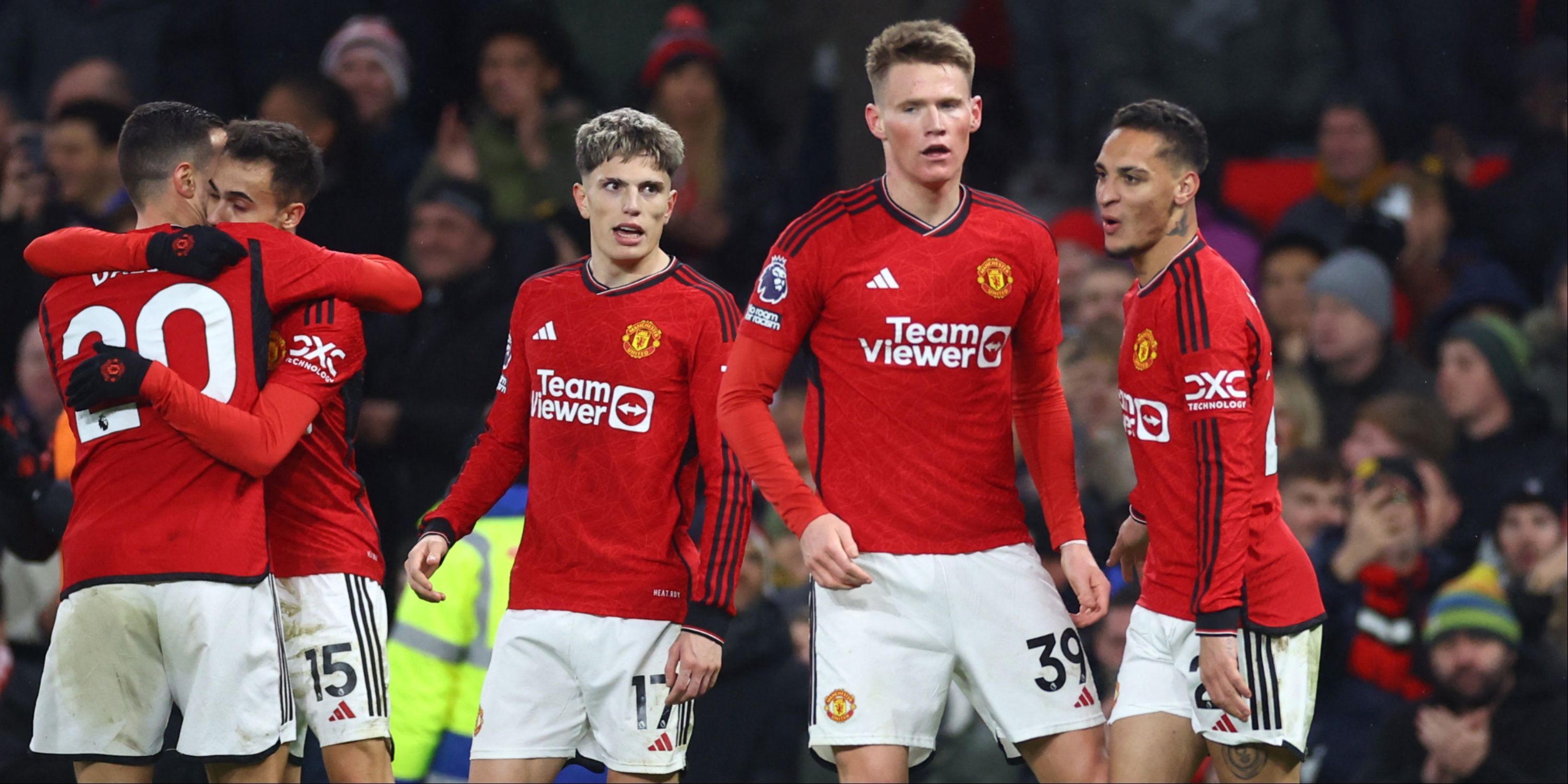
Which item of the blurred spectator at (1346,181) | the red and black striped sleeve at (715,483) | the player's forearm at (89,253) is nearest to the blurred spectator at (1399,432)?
the blurred spectator at (1346,181)

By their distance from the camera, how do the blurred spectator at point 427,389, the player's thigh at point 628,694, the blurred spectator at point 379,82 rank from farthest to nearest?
the blurred spectator at point 379,82, the blurred spectator at point 427,389, the player's thigh at point 628,694

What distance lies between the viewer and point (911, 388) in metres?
3.83

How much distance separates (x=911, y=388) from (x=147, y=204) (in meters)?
1.92

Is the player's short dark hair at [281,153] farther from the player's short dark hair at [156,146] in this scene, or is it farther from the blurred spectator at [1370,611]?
the blurred spectator at [1370,611]

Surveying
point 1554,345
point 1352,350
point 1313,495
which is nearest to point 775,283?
point 1313,495

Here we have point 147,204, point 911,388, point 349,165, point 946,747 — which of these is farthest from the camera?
point 349,165

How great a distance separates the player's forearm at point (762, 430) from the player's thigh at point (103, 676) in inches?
55.0

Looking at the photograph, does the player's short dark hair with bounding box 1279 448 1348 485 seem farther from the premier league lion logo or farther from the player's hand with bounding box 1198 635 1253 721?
the premier league lion logo

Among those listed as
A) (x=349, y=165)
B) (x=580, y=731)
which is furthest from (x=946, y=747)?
(x=349, y=165)

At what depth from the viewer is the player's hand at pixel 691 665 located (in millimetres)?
3977

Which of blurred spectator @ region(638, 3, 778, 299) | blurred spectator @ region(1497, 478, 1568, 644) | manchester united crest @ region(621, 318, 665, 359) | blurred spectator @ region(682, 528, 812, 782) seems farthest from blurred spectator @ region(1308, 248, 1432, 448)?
→ manchester united crest @ region(621, 318, 665, 359)

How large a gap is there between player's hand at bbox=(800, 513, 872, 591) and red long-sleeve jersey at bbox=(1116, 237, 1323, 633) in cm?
76

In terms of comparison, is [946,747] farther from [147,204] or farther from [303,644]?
[147,204]

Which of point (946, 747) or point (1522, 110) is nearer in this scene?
point (946, 747)
